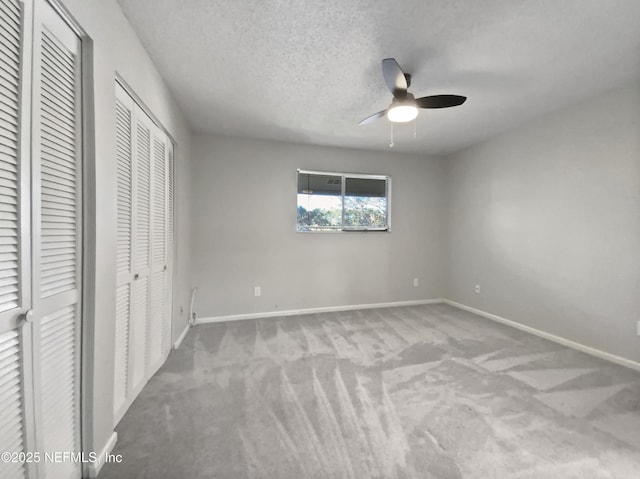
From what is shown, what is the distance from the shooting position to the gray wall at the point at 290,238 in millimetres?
3289

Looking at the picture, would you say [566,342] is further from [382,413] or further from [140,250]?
[140,250]

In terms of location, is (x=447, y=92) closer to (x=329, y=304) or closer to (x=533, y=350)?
(x=533, y=350)

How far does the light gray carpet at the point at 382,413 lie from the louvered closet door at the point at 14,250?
24.3 inches

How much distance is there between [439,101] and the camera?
1.92 meters

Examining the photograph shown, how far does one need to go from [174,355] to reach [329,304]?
2046 millimetres

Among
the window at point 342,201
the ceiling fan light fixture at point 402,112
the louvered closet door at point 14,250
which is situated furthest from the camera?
the window at point 342,201

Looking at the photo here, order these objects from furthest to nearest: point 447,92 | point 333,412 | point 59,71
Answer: point 447,92, point 333,412, point 59,71

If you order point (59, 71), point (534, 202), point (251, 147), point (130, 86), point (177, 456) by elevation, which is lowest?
point (177, 456)

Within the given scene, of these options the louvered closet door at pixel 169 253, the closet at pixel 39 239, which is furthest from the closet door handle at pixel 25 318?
the louvered closet door at pixel 169 253

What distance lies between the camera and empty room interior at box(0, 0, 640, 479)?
1045mm

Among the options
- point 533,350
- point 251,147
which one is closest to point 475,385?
point 533,350

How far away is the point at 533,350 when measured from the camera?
2.51 m

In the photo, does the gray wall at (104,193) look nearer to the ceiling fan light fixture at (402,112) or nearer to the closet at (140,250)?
the closet at (140,250)

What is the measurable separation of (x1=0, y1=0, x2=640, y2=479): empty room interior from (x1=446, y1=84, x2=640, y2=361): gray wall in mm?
21
